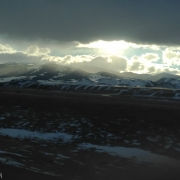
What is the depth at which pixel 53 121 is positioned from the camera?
30875mm

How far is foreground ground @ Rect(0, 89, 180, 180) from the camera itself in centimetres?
1490

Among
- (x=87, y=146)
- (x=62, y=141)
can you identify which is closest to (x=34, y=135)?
(x=62, y=141)

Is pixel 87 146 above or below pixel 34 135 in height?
above

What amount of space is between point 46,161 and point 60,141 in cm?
661

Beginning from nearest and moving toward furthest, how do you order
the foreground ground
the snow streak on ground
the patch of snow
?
the foreground ground < the snow streak on ground < the patch of snow

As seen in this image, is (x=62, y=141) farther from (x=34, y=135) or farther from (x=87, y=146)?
(x=34, y=135)

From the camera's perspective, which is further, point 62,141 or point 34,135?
point 34,135

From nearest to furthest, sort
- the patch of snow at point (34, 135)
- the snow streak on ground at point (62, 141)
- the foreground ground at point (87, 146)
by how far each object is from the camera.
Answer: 1. the foreground ground at point (87, 146)
2. the snow streak on ground at point (62, 141)
3. the patch of snow at point (34, 135)

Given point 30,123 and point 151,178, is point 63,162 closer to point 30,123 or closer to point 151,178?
point 151,178

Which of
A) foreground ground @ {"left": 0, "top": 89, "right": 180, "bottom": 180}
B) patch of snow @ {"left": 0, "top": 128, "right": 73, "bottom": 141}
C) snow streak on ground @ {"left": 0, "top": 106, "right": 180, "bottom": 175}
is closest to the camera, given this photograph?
foreground ground @ {"left": 0, "top": 89, "right": 180, "bottom": 180}

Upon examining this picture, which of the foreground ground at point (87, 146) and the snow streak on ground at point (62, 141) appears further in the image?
the snow streak on ground at point (62, 141)

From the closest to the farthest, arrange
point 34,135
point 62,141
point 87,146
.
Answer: point 87,146 < point 62,141 < point 34,135

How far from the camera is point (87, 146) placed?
21.6m

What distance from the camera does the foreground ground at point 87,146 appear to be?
48.9ft
